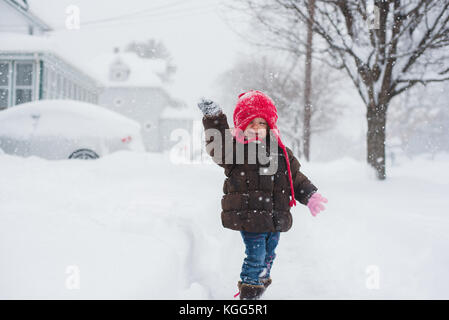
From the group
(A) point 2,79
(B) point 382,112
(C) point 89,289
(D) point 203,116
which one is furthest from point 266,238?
(A) point 2,79

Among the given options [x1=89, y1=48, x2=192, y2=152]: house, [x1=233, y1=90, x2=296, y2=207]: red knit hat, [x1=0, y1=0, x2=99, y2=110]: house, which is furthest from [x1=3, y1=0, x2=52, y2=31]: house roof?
[x1=233, y1=90, x2=296, y2=207]: red knit hat

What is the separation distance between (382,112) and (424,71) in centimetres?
107

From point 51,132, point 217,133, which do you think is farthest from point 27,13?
point 217,133

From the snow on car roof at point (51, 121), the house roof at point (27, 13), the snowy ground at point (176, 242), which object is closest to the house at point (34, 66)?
the house roof at point (27, 13)

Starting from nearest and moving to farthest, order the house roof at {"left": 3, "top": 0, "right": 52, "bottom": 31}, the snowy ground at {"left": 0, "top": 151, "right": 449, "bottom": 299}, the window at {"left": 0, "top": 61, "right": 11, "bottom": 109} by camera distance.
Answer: the snowy ground at {"left": 0, "top": 151, "right": 449, "bottom": 299}, the house roof at {"left": 3, "top": 0, "right": 52, "bottom": 31}, the window at {"left": 0, "top": 61, "right": 11, "bottom": 109}

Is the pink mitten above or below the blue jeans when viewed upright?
above

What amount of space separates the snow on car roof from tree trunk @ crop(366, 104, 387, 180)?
5767 millimetres

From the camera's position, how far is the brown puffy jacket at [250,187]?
2.23 meters

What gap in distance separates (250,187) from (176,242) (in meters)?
1.06

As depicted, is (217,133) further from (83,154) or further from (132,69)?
(132,69)

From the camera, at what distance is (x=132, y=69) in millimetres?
30344

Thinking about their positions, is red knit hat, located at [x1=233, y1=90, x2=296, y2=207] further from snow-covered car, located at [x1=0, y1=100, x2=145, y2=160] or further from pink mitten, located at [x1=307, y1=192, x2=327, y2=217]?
snow-covered car, located at [x1=0, y1=100, x2=145, y2=160]

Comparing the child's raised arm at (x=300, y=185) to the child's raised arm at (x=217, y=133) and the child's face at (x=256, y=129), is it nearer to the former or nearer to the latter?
the child's face at (x=256, y=129)

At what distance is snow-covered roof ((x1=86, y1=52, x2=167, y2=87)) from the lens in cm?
2922
